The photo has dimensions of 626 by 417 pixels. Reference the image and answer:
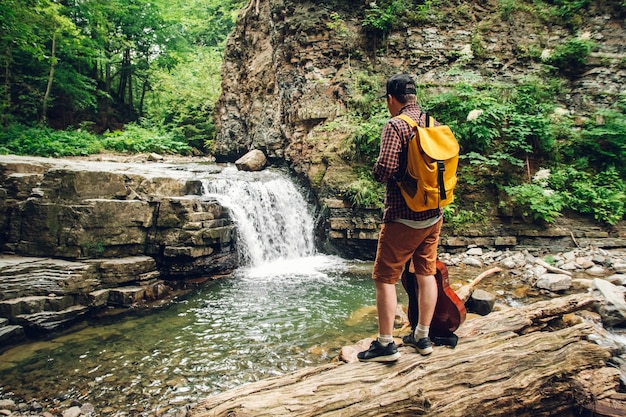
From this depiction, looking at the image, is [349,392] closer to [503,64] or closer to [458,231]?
[458,231]

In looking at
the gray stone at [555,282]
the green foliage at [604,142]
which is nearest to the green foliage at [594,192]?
the green foliage at [604,142]

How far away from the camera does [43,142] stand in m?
12.8

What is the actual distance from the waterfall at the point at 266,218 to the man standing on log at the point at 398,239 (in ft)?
21.6

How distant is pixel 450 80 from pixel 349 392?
10.5 meters

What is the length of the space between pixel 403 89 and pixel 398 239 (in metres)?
1.23

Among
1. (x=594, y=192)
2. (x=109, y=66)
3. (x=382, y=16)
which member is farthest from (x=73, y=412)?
(x=109, y=66)

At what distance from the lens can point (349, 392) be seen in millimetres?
2410

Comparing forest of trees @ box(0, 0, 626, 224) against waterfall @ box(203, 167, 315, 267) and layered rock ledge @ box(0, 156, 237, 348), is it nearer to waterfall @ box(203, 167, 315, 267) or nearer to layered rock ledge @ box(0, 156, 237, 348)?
waterfall @ box(203, 167, 315, 267)

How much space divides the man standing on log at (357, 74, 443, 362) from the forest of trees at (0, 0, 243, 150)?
15.0 m

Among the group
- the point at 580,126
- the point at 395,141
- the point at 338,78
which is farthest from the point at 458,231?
the point at 395,141

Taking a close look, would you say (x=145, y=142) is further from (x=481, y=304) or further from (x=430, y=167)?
(x=430, y=167)

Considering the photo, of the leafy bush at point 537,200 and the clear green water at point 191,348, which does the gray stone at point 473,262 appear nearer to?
the leafy bush at point 537,200

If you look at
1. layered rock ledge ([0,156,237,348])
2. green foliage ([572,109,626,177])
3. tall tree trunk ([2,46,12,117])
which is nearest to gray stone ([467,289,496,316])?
layered rock ledge ([0,156,237,348])

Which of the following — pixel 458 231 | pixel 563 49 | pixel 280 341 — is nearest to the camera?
pixel 280 341
